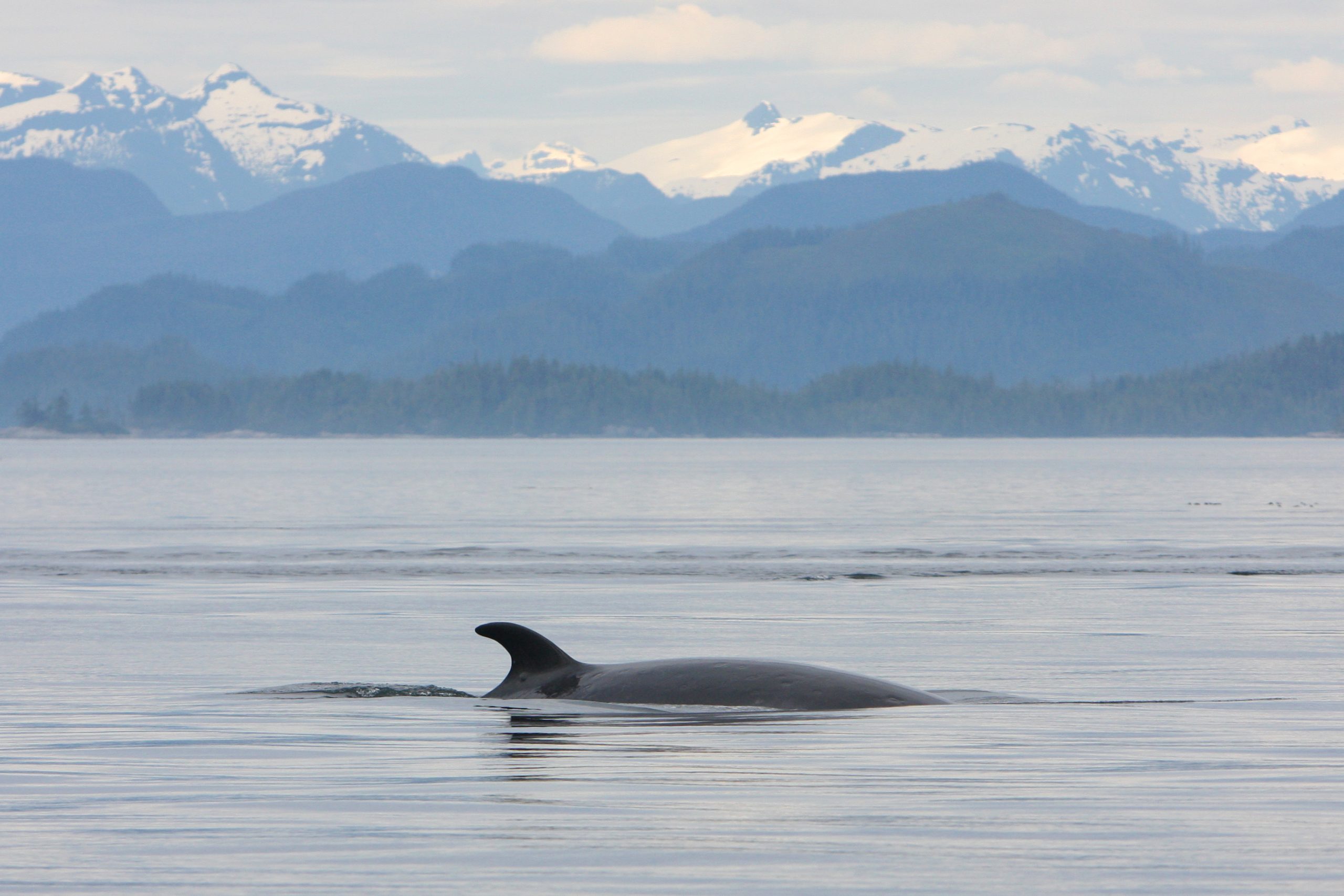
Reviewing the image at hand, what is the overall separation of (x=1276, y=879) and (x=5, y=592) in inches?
1536

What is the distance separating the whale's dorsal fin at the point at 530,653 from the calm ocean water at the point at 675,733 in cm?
76

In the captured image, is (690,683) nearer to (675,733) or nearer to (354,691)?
(675,733)

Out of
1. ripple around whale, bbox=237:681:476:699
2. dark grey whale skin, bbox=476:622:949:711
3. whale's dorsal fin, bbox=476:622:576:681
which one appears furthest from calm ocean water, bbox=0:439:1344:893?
whale's dorsal fin, bbox=476:622:576:681

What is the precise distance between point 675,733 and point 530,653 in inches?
136

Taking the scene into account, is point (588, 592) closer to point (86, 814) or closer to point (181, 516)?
point (86, 814)

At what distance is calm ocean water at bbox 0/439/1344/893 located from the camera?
39.7 feet

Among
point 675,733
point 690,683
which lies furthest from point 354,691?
point 675,733

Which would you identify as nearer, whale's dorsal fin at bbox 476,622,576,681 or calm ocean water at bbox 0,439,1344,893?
calm ocean water at bbox 0,439,1344,893

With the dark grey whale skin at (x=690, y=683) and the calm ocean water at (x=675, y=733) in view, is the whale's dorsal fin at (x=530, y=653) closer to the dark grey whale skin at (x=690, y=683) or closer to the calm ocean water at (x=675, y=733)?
the dark grey whale skin at (x=690, y=683)

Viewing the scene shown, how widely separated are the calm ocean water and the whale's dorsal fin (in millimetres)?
756

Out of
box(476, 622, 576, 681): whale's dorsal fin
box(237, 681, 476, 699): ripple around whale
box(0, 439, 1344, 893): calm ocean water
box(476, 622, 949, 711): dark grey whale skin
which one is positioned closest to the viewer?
box(0, 439, 1344, 893): calm ocean water

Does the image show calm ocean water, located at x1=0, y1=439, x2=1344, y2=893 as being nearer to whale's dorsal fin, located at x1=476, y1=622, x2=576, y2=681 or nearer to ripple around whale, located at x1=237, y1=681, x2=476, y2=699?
ripple around whale, located at x1=237, y1=681, x2=476, y2=699

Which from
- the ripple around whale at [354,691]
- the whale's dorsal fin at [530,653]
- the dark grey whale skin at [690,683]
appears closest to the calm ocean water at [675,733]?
the ripple around whale at [354,691]

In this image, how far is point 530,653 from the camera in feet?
72.8
